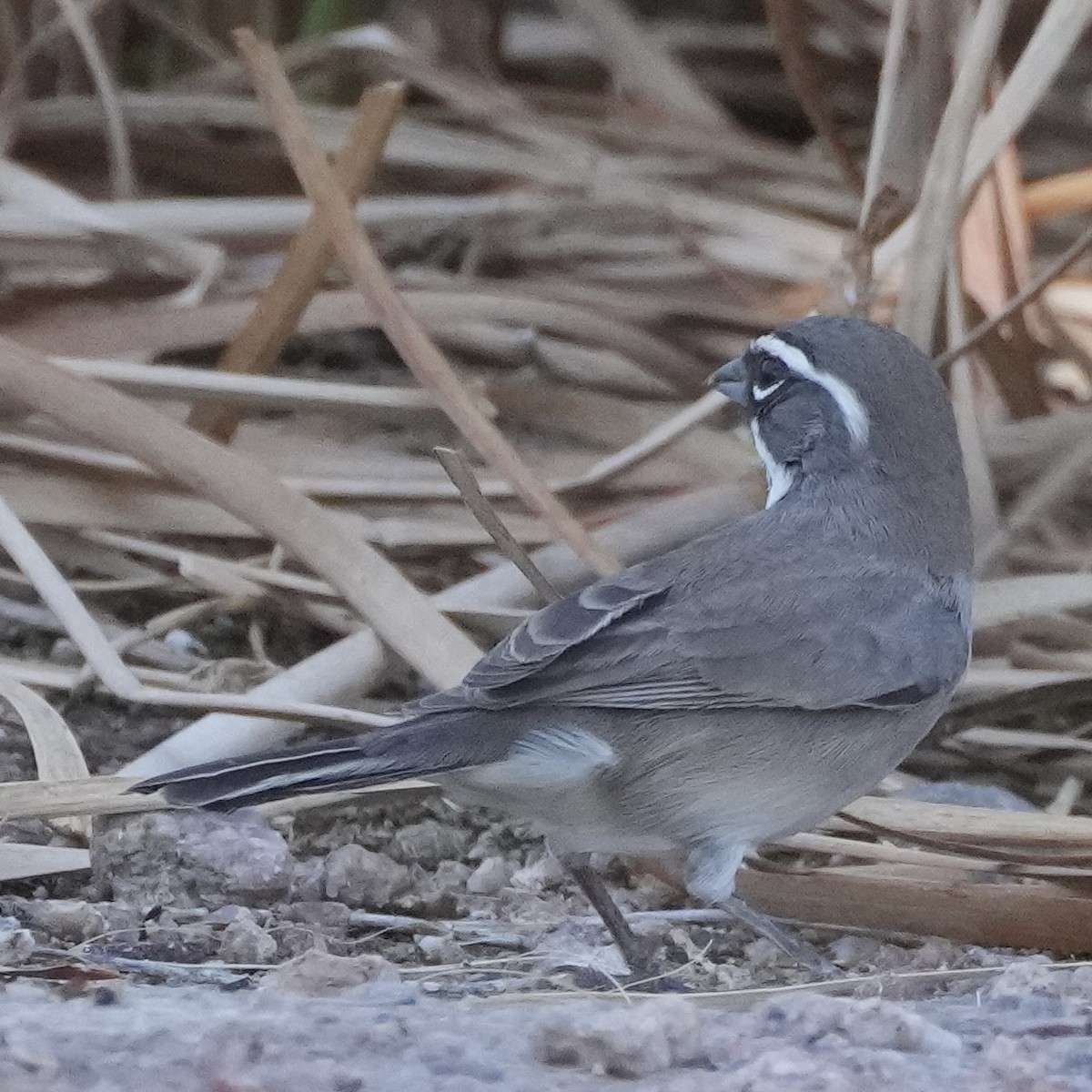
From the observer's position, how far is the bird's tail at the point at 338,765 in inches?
91.9

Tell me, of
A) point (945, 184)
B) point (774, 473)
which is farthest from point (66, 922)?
point (945, 184)

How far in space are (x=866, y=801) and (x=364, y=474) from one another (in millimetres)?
1397

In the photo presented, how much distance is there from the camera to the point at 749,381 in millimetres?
3133

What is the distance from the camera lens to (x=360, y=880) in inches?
104

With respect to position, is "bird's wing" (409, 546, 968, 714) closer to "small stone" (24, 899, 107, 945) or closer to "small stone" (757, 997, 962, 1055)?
"small stone" (24, 899, 107, 945)

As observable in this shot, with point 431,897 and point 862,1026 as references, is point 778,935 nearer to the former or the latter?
point 431,897

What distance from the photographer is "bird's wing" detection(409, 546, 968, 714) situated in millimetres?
2600

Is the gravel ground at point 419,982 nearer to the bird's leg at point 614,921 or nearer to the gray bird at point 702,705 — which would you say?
the bird's leg at point 614,921

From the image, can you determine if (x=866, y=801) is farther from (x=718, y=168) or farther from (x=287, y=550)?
(x=718, y=168)

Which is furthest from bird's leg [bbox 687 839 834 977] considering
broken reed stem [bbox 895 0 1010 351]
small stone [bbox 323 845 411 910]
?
broken reed stem [bbox 895 0 1010 351]

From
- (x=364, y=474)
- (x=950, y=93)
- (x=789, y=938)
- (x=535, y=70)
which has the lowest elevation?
(x=789, y=938)

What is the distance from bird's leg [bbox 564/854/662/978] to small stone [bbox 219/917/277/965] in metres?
0.49

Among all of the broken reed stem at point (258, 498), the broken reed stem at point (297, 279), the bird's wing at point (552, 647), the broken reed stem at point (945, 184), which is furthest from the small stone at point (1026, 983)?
the broken reed stem at point (297, 279)

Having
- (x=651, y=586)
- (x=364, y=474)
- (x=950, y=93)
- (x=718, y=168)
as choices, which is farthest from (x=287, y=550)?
(x=718, y=168)
